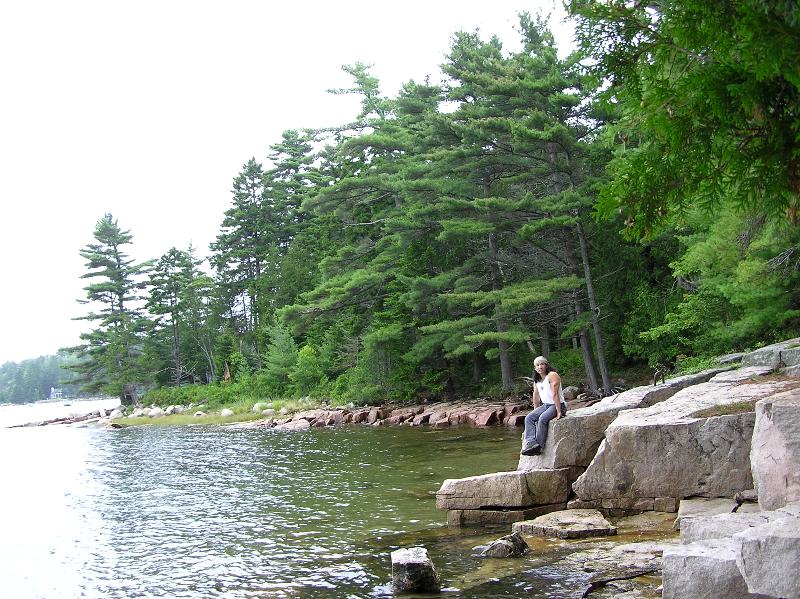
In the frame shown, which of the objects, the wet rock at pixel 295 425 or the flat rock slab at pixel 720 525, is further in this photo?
the wet rock at pixel 295 425

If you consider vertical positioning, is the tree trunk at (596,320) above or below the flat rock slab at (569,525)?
above

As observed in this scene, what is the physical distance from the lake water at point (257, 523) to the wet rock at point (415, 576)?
23 cm

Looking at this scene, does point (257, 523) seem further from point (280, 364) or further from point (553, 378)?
point (280, 364)

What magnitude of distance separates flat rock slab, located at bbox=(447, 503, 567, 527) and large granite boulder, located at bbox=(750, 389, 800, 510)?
12.3 ft

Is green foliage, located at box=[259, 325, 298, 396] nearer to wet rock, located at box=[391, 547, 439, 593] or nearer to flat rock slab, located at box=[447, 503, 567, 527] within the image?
flat rock slab, located at box=[447, 503, 567, 527]

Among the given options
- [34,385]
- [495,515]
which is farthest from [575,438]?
[34,385]

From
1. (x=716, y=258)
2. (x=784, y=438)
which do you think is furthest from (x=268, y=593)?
(x=716, y=258)

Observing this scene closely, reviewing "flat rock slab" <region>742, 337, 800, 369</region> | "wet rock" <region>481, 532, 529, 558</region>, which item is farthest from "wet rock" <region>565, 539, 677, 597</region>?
"flat rock slab" <region>742, 337, 800, 369</region>

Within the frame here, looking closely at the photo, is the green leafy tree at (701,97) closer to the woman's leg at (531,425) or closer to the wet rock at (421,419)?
the woman's leg at (531,425)

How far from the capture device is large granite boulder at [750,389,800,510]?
19.7 ft

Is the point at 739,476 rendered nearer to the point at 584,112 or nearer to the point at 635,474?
the point at 635,474

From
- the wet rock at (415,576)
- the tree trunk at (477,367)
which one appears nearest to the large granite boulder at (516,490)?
the wet rock at (415,576)

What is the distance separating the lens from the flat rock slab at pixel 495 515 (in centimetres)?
974

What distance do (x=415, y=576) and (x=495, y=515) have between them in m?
3.08
